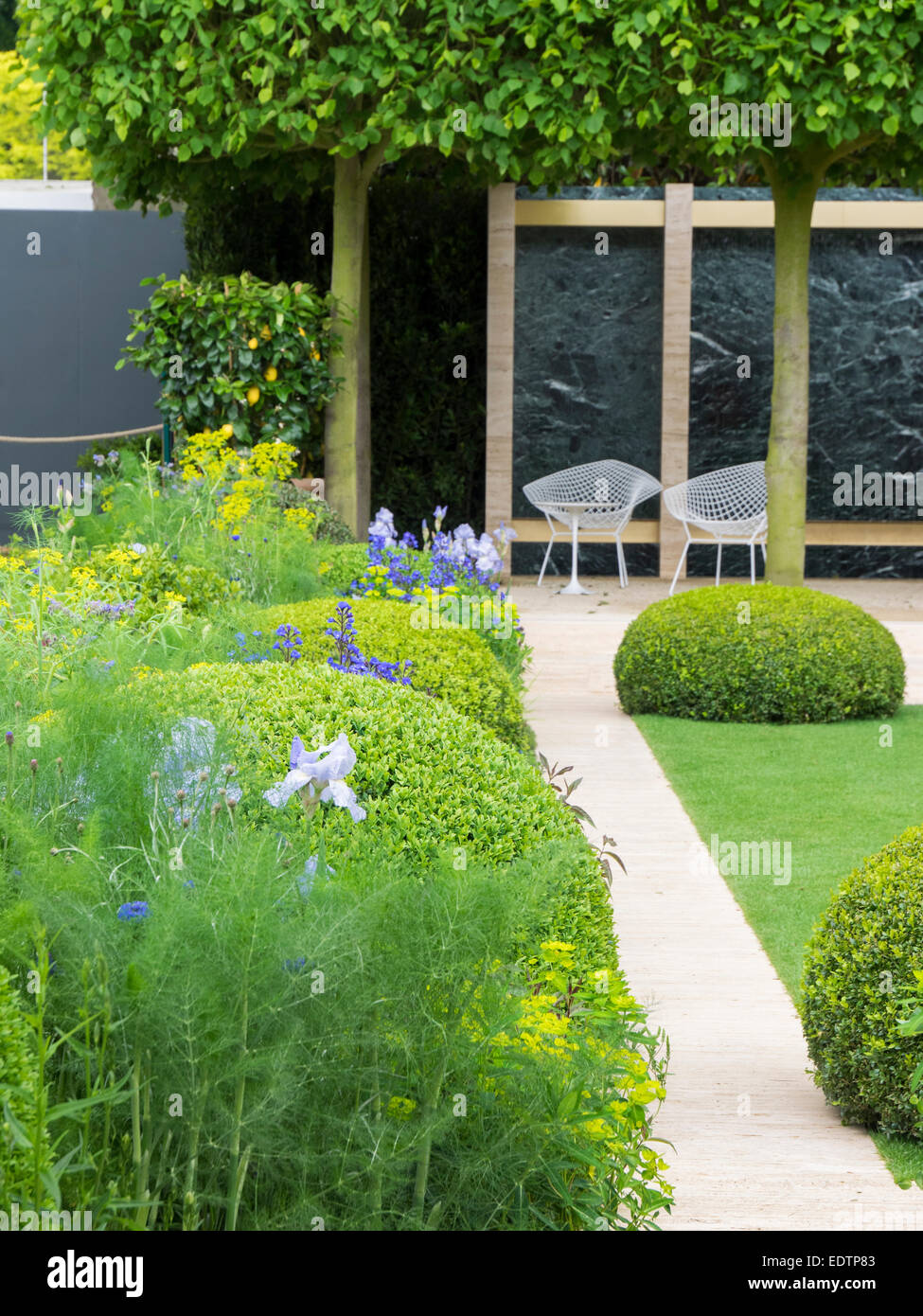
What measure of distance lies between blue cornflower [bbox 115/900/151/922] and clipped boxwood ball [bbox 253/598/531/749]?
2.92m

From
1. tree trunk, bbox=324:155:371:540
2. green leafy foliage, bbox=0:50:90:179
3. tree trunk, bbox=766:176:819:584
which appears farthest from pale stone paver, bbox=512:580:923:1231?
green leafy foliage, bbox=0:50:90:179

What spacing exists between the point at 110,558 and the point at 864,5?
577 centimetres

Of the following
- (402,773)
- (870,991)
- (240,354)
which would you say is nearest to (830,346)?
(240,354)

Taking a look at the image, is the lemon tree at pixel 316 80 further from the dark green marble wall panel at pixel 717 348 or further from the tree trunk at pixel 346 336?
the dark green marble wall panel at pixel 717 348

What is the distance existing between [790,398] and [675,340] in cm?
405

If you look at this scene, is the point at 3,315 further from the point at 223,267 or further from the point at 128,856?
the point at 128,856

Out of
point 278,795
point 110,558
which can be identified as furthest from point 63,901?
point 110,558

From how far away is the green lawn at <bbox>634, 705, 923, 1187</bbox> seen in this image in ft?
15.9

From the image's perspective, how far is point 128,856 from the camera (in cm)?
262

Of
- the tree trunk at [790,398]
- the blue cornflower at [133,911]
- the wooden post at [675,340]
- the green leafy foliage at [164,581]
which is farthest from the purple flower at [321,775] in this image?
the wooden post at [675,340]

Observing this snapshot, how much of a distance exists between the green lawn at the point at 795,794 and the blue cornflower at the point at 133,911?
7.68ft

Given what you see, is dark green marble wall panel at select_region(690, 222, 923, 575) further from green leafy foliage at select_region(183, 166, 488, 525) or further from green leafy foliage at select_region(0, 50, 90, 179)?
green leafy foliage at select_region(0, 50, 90, 179)

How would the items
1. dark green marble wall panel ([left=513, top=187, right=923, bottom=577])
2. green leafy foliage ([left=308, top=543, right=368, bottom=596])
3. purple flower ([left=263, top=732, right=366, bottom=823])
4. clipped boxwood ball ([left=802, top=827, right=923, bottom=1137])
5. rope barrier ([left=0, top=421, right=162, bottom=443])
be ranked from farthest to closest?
dark green marble wall panel ([left=513, top=187, right=923, bottom=577]) < rope barrier ([left=0, top=421, right=162, bottom=443]) < green leafy foliage ([left=308, top=543, right=368, bottom=596]) < clipped boxwood ball ([left=802, top=827, right=923, bottom=1137]) < purple flower ([left=263, top=732, right=366, bottom=823])

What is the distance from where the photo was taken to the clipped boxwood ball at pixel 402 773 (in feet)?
10.5
